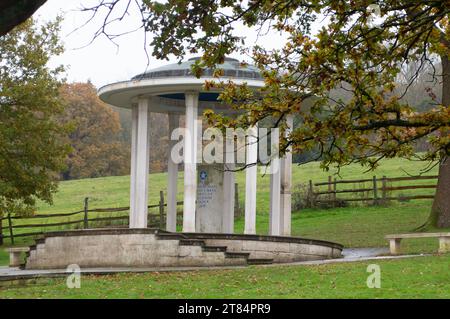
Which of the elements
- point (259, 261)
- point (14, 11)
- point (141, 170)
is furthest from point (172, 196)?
point (14, 11)

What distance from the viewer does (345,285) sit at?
43.0ft

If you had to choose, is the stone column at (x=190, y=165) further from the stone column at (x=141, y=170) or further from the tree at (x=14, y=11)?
the tree at (x=14, y=11)

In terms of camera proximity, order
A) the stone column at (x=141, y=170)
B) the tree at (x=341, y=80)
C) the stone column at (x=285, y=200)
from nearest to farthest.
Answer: the tree at (x=341, y=80) < the stone column at (x=141, y=170) < the stone column at (x=285, y=200)

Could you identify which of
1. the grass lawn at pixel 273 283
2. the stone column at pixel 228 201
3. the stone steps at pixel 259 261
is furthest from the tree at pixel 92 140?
the grass lawn at pixel 273 283

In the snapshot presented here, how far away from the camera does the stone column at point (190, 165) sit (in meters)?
22.9

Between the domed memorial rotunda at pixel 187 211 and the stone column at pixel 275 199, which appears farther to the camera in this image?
the stone column at pixel 275 199

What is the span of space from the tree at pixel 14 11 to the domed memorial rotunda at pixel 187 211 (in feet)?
26.9

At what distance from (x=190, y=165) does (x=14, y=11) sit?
53.8 ft

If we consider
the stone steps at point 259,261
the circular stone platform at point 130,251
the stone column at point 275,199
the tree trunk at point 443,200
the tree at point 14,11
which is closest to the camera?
the tree at point 14,11

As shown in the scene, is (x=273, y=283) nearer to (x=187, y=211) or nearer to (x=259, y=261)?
(x=259, y=261)

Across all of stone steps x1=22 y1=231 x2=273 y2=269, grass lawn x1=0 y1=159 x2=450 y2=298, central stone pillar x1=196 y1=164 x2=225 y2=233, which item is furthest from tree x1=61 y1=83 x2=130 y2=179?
stone steps x1=22 y1=231 x2=273 y2=269

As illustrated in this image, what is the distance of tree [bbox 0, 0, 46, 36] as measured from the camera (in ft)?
22.2

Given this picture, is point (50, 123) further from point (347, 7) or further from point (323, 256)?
point (347, 7)
